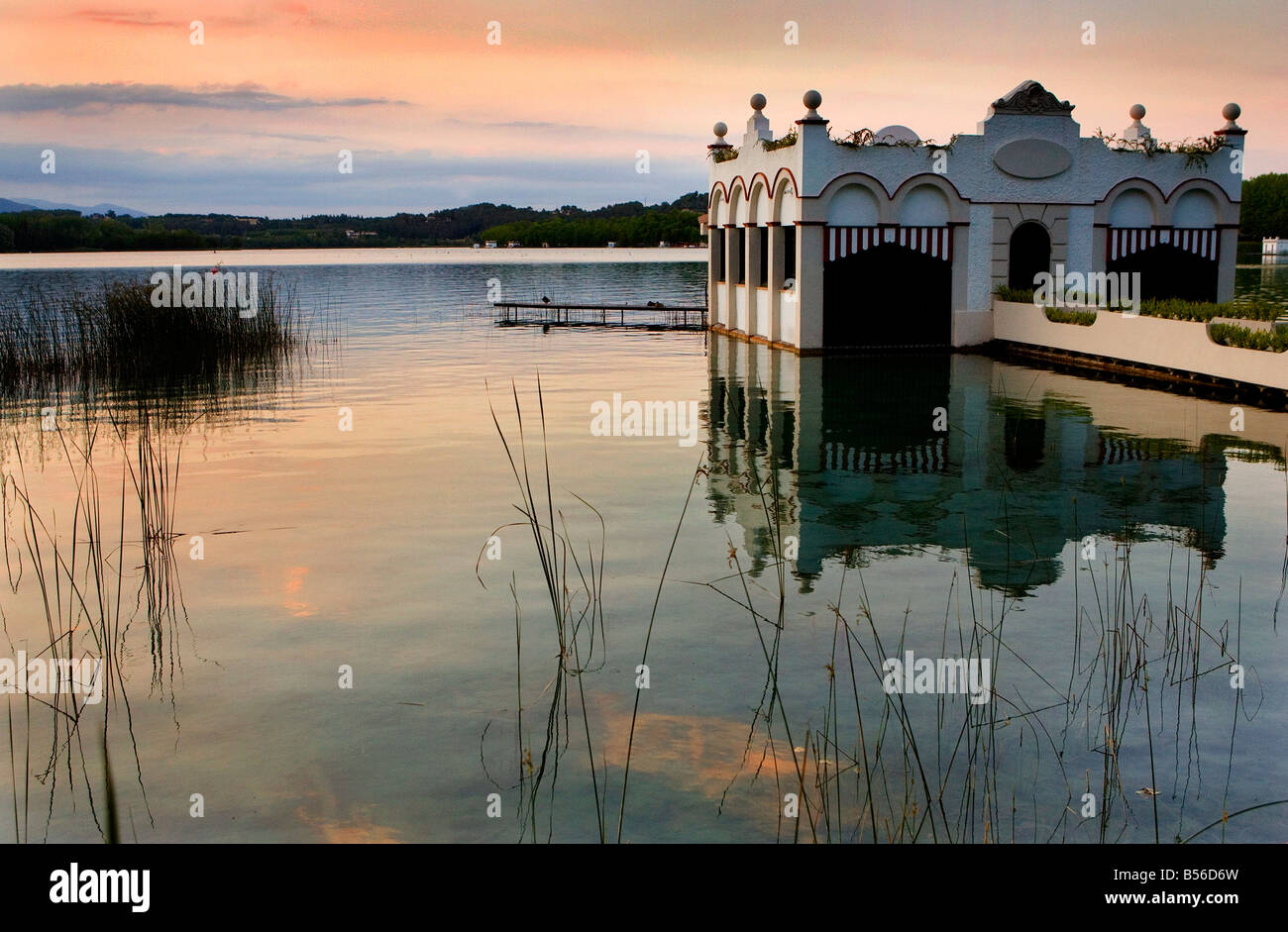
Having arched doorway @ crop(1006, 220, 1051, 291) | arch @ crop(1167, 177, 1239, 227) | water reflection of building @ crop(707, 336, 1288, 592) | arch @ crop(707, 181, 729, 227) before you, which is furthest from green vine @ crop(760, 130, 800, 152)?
arch @ crop(1167, 177, 1239, 227)

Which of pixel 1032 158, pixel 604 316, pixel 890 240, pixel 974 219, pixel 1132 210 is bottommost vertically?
pixel 604 316

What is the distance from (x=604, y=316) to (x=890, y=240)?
48.6ft

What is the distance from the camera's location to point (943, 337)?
94.9 ft

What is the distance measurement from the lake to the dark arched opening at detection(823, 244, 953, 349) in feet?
36.0

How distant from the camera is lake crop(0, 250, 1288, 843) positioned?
6004 millimetres

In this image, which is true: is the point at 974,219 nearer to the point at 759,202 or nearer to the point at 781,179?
the point at 781,179

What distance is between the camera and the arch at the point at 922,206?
92.1ft

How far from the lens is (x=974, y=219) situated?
92.5ft

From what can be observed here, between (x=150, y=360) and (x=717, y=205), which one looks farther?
(x=717, y=205)

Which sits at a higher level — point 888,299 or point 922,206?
point 922,206

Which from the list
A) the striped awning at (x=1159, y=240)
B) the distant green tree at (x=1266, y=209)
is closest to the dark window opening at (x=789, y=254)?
the striped awning at (x=1159, y=240)

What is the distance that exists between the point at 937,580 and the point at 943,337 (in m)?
20.4

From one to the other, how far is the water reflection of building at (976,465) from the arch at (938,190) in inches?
240

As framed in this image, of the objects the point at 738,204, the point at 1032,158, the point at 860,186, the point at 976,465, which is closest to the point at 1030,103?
the point at 1032,158
